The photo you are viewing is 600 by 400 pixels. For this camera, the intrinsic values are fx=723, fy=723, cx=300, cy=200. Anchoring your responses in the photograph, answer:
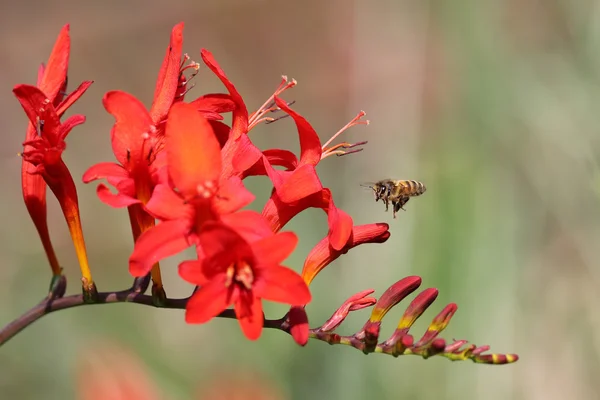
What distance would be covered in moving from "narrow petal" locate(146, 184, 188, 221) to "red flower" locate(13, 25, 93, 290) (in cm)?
18

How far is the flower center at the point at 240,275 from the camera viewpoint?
86 cm

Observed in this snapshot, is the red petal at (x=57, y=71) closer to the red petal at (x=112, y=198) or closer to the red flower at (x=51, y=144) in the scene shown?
the red flower at (x=51, y=144)

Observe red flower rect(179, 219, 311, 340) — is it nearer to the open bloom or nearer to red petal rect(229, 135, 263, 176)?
red petal rect(229, 135, 263, 176)

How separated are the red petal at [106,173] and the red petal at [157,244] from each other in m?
0.12

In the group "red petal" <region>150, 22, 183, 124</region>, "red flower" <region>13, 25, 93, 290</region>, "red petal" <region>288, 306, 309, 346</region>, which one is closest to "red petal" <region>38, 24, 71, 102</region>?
"red flower" <region>13, 25, 93, 290</region>

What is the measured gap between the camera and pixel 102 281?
128 inches

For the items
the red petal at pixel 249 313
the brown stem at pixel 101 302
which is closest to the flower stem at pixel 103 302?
the brown stem at pixel 101 302

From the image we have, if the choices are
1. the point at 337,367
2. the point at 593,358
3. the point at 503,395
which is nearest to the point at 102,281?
the point at 337,367

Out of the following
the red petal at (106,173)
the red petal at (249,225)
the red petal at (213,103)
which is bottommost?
the red petal at (249,225)

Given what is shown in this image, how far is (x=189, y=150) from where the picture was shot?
89 centimetres

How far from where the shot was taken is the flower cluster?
2.79 ft

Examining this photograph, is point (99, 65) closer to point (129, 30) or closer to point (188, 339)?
point (129, 30)

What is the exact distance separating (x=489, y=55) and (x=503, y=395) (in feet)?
3.75

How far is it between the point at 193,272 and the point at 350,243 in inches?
11.3
